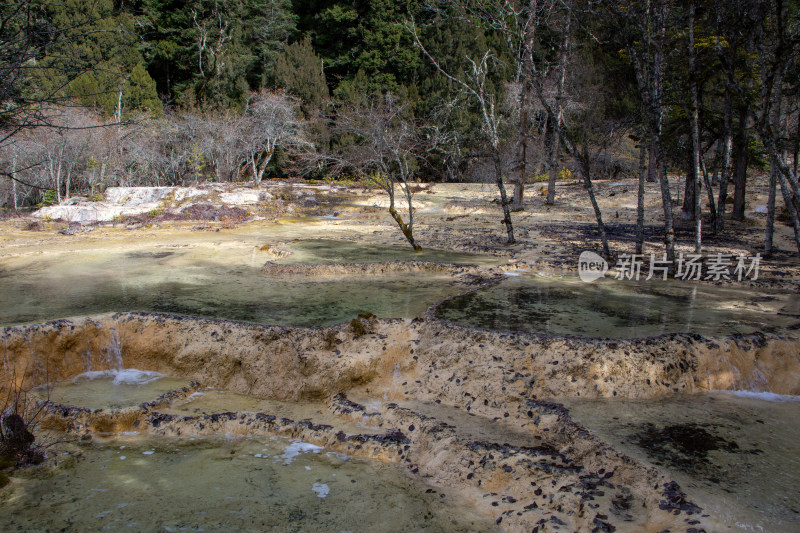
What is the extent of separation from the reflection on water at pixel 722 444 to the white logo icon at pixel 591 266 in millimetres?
4003

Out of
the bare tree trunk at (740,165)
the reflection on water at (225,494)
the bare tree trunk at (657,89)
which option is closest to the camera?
the reflection on water at (225,494)

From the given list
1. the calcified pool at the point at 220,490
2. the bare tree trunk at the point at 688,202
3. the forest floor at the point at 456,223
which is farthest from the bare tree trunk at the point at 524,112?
the calcified pool at the point at 220,490

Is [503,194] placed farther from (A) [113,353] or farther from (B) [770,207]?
(A) [113,353]

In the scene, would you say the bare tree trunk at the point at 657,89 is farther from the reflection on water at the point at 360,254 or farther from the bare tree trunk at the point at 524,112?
the bare tree trunk at the point at 524,112

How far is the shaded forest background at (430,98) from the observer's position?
10078 millimetres

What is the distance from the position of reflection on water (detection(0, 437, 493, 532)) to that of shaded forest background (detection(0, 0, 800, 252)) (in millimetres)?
3473

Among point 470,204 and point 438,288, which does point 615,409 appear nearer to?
A: point 438,288

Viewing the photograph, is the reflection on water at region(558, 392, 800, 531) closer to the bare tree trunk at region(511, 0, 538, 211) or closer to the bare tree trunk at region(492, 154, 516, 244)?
the bare tree trunk at region(492, 154, 516, 244)

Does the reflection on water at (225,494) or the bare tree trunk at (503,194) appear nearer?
the reflection on water at (225,494)

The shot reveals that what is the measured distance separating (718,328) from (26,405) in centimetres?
758

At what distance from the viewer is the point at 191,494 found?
434 cm

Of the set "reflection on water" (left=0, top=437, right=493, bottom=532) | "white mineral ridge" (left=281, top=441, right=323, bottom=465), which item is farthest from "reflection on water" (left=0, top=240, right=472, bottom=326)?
"reflection on water" (left=0, top=437, right=493, bottom=532)

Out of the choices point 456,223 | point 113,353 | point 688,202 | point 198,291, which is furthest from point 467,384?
point 688,202

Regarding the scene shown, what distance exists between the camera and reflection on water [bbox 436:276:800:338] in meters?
6.68
